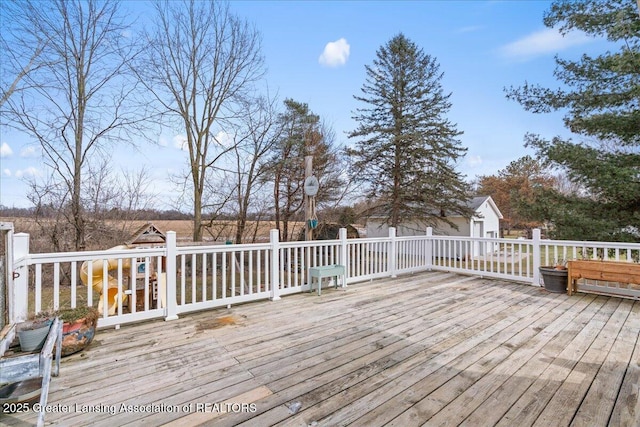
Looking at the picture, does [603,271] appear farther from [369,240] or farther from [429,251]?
[369,240]

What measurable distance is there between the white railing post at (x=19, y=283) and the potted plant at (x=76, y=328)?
26cm

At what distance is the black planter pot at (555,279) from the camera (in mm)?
4914

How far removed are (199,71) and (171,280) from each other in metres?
6.93

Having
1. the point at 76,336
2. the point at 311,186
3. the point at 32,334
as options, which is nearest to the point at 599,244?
the point at 311,186

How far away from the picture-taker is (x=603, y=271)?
4.41 meters

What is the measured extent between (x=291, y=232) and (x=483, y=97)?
7.95m

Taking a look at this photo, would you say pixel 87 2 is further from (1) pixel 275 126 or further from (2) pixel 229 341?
(2) pixel 229 341

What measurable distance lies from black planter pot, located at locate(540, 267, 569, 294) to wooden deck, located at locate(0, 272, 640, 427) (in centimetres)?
100

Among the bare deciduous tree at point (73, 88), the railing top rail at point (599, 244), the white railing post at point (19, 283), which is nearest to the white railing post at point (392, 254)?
the railing top rail at point (599, 244)

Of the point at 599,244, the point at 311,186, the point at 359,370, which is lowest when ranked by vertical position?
the point at 359,370

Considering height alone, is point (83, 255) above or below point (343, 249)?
above

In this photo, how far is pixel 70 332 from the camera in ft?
8.23

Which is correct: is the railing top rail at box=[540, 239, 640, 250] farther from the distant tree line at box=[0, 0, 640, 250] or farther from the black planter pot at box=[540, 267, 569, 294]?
the distant tree line at box=[0, 0, 640, 250]

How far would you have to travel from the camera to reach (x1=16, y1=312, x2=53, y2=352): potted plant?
2158mm
